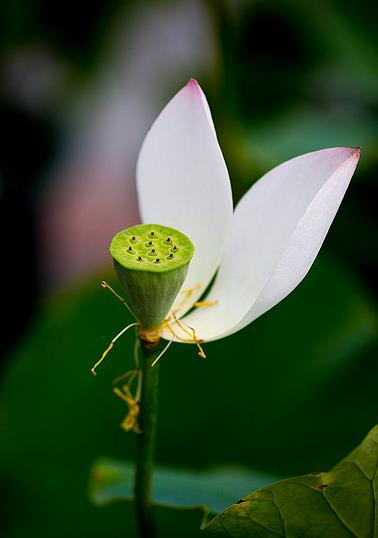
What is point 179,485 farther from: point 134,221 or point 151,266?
point 134,221

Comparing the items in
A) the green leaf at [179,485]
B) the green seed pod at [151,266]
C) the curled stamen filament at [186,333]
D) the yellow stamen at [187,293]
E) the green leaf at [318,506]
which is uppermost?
the green seed pod at [151,266]

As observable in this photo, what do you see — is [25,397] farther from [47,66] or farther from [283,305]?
[47,66]

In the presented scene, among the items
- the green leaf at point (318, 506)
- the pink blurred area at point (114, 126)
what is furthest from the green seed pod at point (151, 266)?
the pink blurred area at point (114, 126)

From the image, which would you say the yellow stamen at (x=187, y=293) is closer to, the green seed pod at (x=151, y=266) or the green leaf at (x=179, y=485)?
the green seed pod at (x=151, y=266)

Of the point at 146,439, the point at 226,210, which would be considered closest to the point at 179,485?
the point at 146,439

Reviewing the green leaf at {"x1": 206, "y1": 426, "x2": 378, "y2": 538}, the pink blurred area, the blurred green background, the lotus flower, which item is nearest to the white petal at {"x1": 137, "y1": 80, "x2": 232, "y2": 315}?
the lotus flower

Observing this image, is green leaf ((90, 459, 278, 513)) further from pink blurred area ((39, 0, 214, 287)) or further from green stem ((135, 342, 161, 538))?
pink blurred area ((39, 0, 214, 287))
